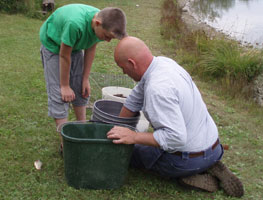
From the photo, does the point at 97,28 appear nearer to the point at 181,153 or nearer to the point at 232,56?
the point at 181,153

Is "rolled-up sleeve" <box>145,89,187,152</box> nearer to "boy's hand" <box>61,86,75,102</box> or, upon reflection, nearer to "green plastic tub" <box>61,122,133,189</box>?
"green plastic tub" <box>61,122,133,189</box>

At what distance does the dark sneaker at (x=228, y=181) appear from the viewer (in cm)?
277

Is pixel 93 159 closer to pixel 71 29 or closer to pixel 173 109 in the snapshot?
pixel 173 109

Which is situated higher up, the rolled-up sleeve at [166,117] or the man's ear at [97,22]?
the man's ear at [97,22]

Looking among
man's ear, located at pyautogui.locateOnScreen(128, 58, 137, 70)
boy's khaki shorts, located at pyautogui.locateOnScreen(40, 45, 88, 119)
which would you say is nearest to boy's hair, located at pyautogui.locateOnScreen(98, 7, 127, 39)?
man's ear, located at pyautogui.locateOnScreen(128, 58, 137, 70)

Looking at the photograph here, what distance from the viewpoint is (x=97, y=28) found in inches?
102

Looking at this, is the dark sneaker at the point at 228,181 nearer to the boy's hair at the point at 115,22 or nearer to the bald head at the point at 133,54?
the bald head at the point at 133,54

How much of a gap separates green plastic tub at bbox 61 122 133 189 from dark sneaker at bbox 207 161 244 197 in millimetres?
771

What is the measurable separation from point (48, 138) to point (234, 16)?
12.6m

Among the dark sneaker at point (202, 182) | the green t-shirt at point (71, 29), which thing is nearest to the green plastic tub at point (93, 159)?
the dark sneaker at point (202, 182)

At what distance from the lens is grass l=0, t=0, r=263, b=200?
8.80 feet

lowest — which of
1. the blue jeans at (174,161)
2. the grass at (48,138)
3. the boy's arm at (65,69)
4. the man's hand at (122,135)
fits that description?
the grass at (48,138)

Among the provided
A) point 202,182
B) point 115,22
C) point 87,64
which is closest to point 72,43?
point 115,22

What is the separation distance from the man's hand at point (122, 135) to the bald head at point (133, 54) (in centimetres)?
43
